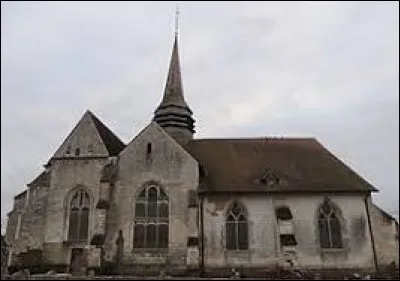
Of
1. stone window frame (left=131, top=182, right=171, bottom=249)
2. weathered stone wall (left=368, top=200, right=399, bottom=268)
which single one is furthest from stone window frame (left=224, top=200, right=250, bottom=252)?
weathered stone wall (left=368, top=200, right=399, bottom=268)

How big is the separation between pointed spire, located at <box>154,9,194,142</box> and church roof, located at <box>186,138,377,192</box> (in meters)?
1.92

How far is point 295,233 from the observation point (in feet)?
93.6

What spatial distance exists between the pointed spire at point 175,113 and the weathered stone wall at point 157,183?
6.05 meters

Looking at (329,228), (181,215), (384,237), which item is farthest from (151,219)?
(384,237)

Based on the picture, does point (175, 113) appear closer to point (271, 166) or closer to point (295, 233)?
point (271, 166)

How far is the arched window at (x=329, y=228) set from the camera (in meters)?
28.5

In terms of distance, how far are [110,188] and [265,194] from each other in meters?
9.65

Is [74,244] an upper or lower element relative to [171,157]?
lower

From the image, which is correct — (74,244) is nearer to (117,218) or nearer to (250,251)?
(117,218)

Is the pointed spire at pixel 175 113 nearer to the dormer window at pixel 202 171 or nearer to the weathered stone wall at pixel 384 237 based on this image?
the dormer window at pixel 202 171

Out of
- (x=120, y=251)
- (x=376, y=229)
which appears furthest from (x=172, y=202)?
(x=376, y=229)

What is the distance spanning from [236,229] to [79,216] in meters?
9.76

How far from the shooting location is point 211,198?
29.3 m

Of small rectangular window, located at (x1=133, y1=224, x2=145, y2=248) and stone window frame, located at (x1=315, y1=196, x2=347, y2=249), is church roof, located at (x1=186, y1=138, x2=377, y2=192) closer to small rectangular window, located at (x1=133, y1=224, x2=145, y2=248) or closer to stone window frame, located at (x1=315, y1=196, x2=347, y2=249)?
stone window frame, located at (x1=315, y1=196, x2=347, y2=249)
